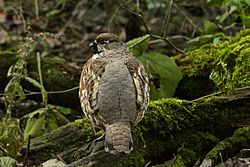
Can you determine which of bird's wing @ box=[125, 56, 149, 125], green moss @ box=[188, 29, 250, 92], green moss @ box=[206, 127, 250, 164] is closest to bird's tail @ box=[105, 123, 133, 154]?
bird's wing @ box=[125, 56, 149, 125]

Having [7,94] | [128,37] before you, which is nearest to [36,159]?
[7,94]

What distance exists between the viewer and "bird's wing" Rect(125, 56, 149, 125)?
4609 millimetres

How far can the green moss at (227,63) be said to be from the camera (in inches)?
219

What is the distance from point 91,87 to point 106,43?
2.73 feet

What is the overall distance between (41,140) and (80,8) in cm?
850

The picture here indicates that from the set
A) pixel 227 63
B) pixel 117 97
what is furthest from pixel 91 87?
pixel 227 63

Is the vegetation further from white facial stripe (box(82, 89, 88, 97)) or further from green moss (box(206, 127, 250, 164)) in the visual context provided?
white facial stripe (box(82, 89, 88, 97))

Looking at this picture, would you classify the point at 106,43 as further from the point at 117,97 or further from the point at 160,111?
the point at 117,97

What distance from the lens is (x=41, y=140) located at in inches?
214

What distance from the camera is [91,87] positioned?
15.6 ft

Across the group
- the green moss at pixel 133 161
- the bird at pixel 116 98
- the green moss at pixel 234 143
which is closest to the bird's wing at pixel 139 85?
the bird at pixel 116 98

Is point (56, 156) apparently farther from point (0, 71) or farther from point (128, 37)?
point (128, 37)

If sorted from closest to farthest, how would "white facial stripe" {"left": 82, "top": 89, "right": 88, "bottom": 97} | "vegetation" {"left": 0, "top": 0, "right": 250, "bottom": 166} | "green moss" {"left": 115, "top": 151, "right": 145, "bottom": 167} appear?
"white facial stripe" {"left": 82, "top": 89, "right": 88, "bottom": 97} < "green moss" {"left": 115, "top": 151, "right": 145, "bottom": 167} < "vegetation" {"left": 0, "top": 0, "right": 250, "bottom": 166}

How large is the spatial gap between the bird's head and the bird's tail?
117cm
